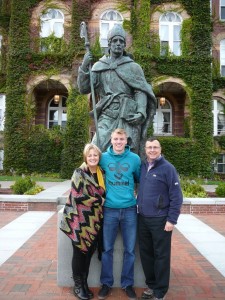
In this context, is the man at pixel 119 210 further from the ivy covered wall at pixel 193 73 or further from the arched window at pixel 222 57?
the arched window at pixel 222 57

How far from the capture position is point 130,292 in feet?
12.2

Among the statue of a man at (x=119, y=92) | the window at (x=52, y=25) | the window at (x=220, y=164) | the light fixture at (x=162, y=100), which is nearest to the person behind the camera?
the statue of a man at (x=119, y=92)

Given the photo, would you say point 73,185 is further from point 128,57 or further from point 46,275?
point 128,57

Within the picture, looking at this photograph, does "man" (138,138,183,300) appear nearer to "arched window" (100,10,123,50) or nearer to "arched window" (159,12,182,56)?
"arched window" (100,10,123,50)

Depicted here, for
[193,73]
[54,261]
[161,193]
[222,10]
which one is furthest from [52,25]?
[161,193]

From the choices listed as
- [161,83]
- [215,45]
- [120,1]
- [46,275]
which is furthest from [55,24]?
[46,275]

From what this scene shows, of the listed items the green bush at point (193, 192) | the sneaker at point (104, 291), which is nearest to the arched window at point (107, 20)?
the green bush at point (193, 192)

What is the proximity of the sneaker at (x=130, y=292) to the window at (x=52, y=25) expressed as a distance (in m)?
21.0

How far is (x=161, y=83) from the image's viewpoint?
21859 mm

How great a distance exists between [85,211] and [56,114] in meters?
22.2

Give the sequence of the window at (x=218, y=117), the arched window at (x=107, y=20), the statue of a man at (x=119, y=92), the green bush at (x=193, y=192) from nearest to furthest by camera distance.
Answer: the statue of a man at (x=119, y=92) → the green bush at (x=193, y=192) → the arched window at (x=107, y=20) → the window at (x=218, y=117)

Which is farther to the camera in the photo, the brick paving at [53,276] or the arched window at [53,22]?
the arched window at [53,22]

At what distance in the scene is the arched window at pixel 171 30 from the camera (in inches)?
921

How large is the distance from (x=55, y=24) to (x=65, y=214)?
2213 cm
